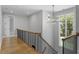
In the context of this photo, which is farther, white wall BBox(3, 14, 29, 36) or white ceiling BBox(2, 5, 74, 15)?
white wall BBox(3, 14, 29, 36)

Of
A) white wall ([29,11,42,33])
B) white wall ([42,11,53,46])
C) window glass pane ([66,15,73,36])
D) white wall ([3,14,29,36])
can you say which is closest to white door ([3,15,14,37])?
white wall ([3,14,29,36])

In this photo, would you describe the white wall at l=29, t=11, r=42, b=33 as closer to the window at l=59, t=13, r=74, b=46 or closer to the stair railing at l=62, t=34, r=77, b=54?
the window at l=59, t=13, r=74, b=46

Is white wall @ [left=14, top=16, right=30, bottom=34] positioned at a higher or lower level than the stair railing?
higher

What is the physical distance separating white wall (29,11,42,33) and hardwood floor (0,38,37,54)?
316 mm

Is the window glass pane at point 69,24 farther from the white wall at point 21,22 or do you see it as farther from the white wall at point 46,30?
the white wall at point 21,22

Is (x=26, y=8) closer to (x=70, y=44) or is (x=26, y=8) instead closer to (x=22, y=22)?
(x=22, y=22)

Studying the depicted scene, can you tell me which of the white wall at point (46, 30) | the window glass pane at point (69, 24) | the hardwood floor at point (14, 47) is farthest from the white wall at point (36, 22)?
the window glass pane at point (69, 24)

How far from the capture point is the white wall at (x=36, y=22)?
6.56 feet

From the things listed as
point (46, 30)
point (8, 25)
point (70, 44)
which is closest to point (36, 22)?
point (46, 30)

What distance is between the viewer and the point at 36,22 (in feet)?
6.64

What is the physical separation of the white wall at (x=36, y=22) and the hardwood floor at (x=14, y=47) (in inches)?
12.5

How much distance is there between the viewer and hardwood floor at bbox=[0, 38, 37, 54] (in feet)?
6.38
